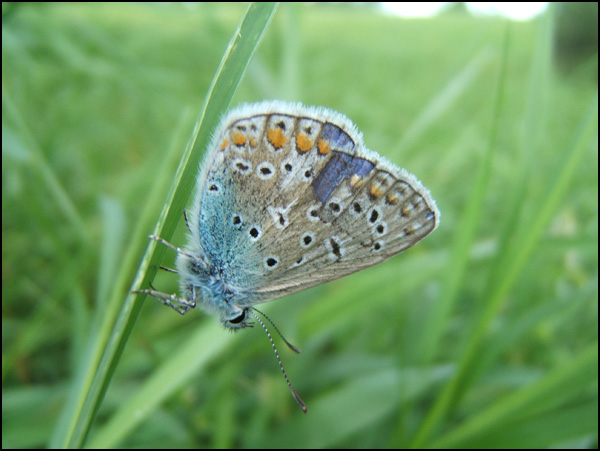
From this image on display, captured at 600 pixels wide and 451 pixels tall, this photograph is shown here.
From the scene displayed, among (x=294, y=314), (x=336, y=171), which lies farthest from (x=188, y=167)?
(x=294, y=314)

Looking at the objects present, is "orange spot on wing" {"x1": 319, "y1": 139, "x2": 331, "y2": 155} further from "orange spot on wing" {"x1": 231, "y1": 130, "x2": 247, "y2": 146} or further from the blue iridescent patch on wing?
"orange spot on wing" {"x1": 231, "y1": 130, "x2": 247, "y2": 146}

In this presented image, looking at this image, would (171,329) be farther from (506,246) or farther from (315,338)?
(506,246)

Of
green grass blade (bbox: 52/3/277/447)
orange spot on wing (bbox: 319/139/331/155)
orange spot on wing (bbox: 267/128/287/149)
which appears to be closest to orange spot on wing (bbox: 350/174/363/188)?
orange spot on wing (bbox: 319/139/331/155)

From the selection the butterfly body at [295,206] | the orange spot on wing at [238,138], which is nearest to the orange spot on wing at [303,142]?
the butterfly body at [295,206]

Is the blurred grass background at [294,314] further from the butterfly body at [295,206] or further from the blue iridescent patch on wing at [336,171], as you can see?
the blue iridescent patch on wing at [336,171]

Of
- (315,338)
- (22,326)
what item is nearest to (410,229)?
(315,338)

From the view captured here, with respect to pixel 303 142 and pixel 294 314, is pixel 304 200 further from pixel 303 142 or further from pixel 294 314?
pixel 294 314
